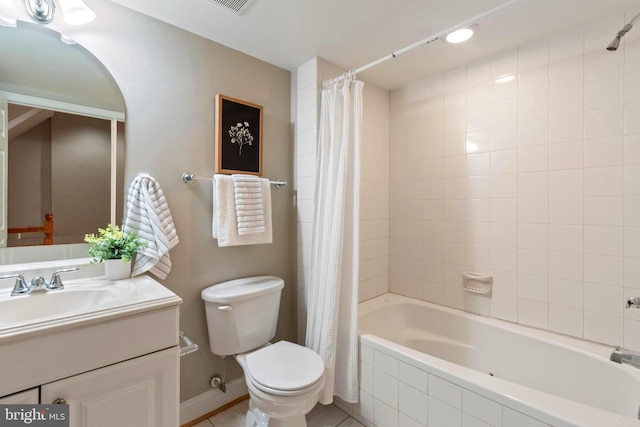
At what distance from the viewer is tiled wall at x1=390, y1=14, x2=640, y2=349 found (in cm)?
152

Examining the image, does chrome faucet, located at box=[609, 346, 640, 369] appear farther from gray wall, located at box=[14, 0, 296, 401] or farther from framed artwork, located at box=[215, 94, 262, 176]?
framed artwork, located at box=[215, 94, 262, 176]

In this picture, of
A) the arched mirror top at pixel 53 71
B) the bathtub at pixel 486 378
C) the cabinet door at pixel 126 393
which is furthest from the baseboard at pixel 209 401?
the arched mirror top at pixel 53 71

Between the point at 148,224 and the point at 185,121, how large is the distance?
2.00 ft

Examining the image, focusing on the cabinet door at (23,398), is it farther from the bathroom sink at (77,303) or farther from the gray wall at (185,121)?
the gray wall at (185,121)

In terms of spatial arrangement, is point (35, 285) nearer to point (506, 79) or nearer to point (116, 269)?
point (116, 269)

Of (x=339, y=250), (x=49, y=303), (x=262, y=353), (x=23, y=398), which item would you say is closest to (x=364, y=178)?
(x=339, y=250)

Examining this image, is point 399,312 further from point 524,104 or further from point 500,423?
point 524,104

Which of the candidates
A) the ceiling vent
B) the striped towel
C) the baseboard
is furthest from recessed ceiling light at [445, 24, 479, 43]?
the baseboard

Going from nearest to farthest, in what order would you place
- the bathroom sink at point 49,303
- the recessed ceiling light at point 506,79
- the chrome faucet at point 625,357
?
the bathroom sink at point 49,303 < the chrome faucet at point 625,357 < the recessed ceiling light at point 506,79

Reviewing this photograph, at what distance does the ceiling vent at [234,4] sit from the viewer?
1.40 meters

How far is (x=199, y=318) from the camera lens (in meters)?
1.70

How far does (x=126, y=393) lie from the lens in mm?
1012

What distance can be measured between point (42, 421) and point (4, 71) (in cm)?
134

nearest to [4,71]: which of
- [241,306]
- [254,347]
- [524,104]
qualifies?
[241,306]
